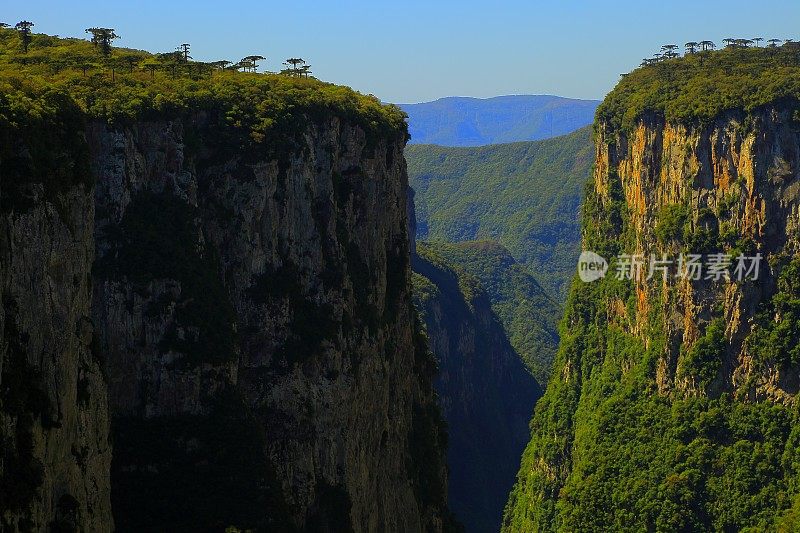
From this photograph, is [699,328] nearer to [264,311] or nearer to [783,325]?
[783,325]

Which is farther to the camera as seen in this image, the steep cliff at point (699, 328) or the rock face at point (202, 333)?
the steep cliff at point (699, 328)

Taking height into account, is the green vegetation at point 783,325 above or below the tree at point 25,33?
below

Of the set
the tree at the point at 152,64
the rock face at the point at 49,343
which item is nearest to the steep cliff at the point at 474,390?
the tree at the point at 152,64

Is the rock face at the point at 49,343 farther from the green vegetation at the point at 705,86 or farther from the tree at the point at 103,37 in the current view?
the green vegetation at the point at 705,86

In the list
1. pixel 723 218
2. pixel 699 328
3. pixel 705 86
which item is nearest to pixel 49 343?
pixel 723 218

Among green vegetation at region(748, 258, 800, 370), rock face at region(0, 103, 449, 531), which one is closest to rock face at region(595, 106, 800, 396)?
green vegetation at region(748, 258, 800, 370)

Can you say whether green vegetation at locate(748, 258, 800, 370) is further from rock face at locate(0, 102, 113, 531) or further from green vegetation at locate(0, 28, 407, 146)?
rock face at locate(0, 102, 113, 531)

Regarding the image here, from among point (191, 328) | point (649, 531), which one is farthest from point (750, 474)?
point (191, 328)
